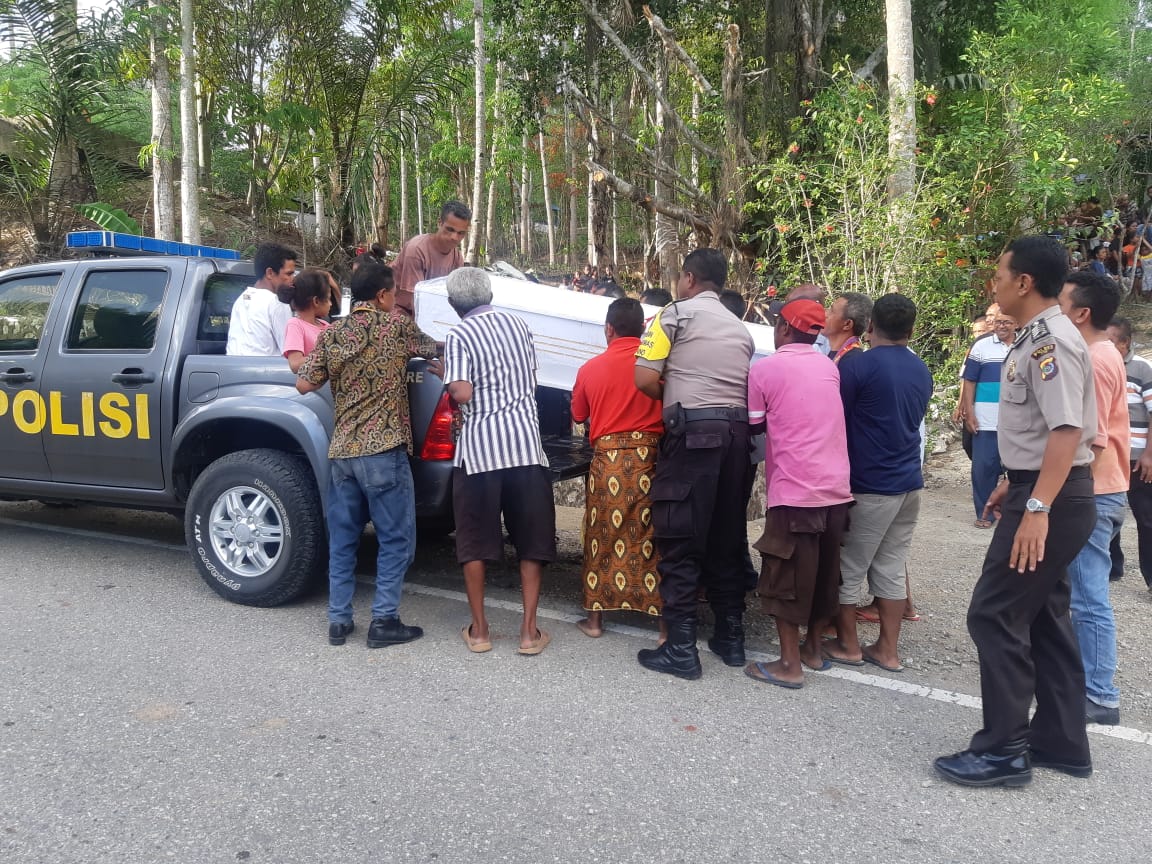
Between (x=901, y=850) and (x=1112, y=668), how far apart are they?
5.13 feet

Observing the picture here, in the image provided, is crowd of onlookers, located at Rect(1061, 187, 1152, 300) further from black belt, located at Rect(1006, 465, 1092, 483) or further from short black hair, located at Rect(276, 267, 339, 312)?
short black hair, located at Rect(276, 267, 339, 312)

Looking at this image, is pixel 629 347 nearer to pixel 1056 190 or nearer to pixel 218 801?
pixel 218 801

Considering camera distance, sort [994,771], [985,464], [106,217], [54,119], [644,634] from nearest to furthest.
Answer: [994,771] < [644,634] < [985,464] < [106,217] < [54,119]

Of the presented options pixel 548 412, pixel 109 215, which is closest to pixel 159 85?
pixel 109 215

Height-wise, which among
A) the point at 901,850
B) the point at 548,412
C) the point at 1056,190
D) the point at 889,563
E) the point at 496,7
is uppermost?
the point at 496,7

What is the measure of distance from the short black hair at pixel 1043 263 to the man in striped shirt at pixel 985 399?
Result: 9.73ft

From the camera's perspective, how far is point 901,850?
Result: 8.87ft

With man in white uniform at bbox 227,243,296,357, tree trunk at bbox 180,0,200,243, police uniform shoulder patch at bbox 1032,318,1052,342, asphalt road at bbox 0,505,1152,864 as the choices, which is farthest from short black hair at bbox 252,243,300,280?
tree trunk at bbox 180,0,200,243

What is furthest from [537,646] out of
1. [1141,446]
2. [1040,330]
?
[1141,446]

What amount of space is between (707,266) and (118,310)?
11.3 feet

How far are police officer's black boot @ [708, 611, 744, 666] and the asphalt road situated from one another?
0.08 metres

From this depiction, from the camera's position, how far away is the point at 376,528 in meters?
4.28

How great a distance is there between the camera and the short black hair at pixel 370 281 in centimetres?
424

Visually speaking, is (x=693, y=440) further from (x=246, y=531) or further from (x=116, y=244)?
(x=116, y=244)
